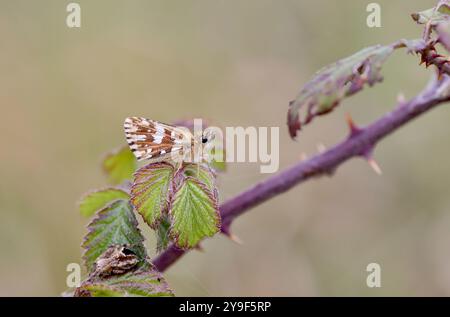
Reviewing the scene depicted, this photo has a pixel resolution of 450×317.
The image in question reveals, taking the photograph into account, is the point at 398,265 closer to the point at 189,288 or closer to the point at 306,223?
the point at 306,223

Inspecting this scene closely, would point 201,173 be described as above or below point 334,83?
below

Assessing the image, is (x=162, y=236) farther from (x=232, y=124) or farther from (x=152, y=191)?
(x=232, y=124)

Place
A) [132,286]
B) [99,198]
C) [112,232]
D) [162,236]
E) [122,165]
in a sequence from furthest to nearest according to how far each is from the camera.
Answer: [122,165], [99,198], [112,232], [162,236], [132,286]

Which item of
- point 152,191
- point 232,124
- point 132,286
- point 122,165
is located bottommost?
point 132,286

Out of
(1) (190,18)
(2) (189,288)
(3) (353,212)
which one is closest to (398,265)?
(3) (353,212)

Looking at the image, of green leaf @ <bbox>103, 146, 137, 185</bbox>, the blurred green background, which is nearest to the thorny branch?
green leaf @ <bbox>103, 146, 137, 185</bbox>

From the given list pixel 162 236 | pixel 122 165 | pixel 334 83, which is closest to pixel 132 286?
pixel 162 236
